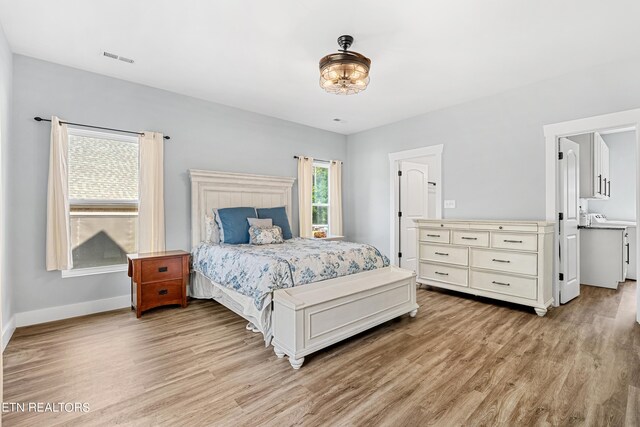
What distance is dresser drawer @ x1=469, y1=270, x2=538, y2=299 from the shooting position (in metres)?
3.35

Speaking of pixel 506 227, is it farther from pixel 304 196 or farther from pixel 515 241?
pixel 304 196

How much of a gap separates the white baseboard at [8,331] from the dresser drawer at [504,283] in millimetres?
4673

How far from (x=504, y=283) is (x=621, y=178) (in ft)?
13.0

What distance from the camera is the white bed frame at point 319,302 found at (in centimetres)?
230

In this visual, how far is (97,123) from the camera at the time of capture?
3.38m

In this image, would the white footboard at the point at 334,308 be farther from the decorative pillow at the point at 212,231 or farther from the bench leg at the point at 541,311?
the decorative pillow at the point at 212,231

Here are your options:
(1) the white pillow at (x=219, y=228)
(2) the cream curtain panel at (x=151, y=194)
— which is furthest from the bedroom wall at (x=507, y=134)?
(2) the cream curtain panel at (x=151, y=194)

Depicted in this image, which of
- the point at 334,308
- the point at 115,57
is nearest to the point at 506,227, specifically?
the point at 334,308

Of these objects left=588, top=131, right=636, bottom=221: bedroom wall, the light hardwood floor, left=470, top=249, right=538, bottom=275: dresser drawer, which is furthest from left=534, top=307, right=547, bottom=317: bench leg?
left=588, top=131, right=636, bottom=221: bedroom wall

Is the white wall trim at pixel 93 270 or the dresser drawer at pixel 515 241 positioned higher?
the dresser drawer at pixel 515 241

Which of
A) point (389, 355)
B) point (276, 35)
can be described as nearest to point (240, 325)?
point (389, 355)

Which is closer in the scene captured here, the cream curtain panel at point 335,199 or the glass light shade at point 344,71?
the glass light shade at point 344,71

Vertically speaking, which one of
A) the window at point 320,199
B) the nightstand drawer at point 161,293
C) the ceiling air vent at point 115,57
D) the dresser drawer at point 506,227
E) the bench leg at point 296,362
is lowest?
the bench leg at point 296,362

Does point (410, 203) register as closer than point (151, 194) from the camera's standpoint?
No
